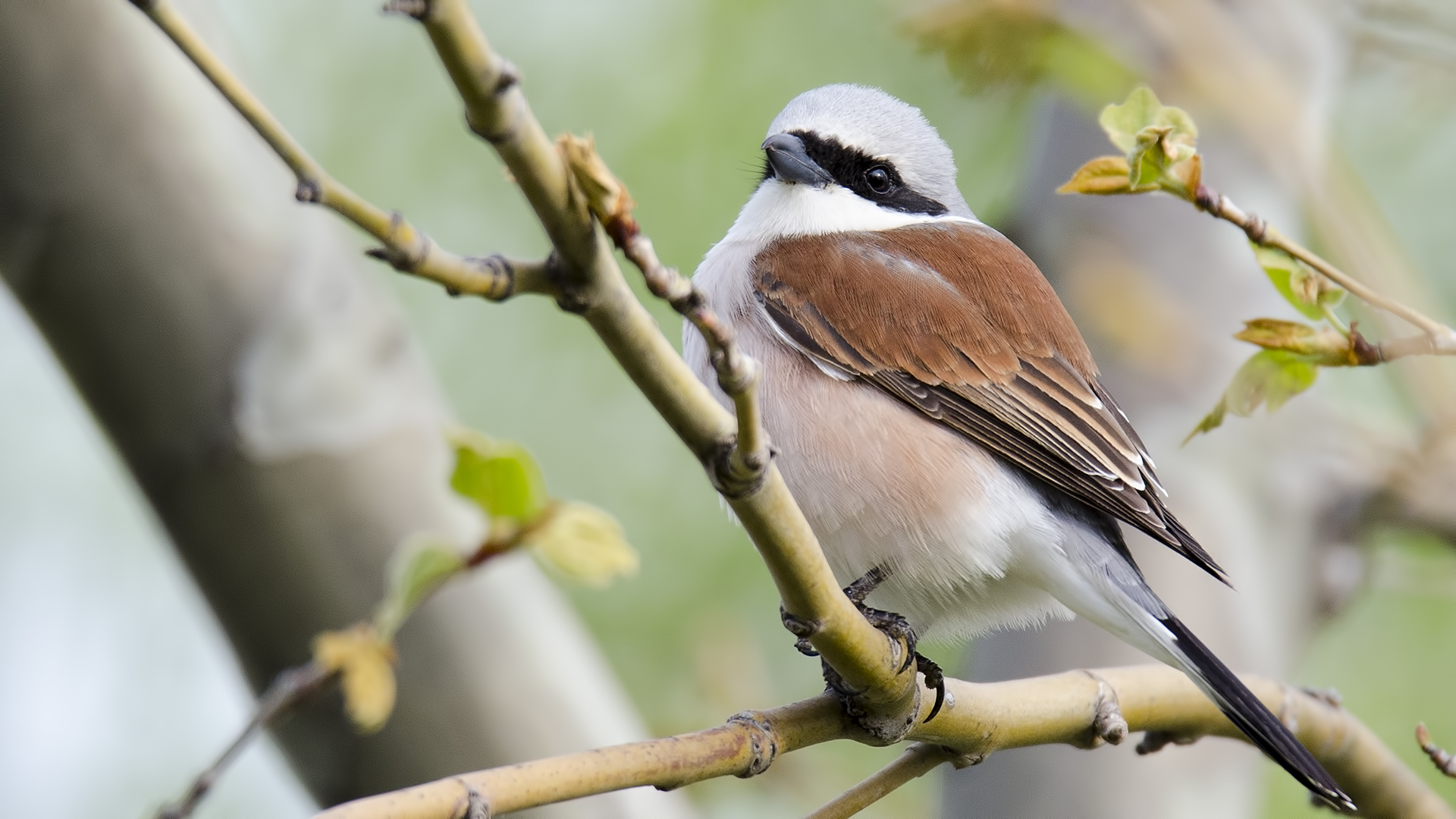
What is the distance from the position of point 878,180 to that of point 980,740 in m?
1.41

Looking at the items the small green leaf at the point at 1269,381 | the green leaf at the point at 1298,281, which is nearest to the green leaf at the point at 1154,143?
the green leaf at the point at 1298,281

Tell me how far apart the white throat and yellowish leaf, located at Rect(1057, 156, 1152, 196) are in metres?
1.03

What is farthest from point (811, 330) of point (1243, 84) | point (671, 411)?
point (1243, 84)

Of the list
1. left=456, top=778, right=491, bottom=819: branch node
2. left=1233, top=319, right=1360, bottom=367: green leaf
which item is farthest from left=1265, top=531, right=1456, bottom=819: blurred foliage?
left=456, top=778, right=491, bottom=819: branch node

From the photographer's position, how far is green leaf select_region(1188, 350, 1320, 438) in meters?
1.92

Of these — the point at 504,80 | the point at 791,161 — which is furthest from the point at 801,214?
the point at 504,80

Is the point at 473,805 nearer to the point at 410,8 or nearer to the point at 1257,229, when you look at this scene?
the point at 410,8

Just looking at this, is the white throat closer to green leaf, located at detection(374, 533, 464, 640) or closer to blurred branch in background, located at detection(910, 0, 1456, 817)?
blurred branch in background, located at detection(910, 0, 1456, 817)

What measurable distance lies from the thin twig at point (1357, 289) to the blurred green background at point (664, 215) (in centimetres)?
255

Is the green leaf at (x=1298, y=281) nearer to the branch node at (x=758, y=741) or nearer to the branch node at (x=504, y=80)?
the branch node at (x=758, y=741)

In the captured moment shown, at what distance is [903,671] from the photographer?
1.75m

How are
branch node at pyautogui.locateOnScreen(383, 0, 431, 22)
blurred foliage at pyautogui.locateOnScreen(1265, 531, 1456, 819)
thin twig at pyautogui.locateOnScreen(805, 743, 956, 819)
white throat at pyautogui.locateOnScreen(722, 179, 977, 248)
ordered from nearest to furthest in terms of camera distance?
branch node at pyautogui.locateOnScreen(383, 0, 431, 22) < thin twig at pyautogui.locateOnScreen(805, 743, 956, 819) < white throat at pyautogui.locateOnScreen(722, 179, 977, 248) < blurred foliage at pyautogui.locateOnScreen(1265, 531, 1456, 819)

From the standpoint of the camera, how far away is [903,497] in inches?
88.1

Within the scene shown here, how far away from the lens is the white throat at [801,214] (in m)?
2.81
